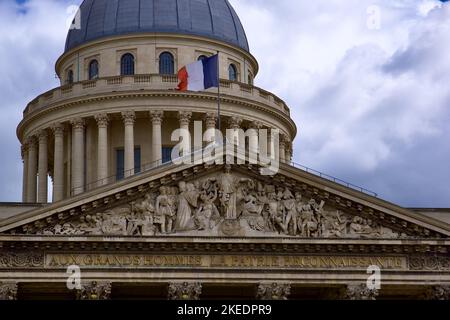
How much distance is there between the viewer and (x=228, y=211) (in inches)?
1956

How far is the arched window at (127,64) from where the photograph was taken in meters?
71.6

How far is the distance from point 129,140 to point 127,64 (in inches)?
245

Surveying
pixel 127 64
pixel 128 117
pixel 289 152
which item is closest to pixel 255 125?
pixel 289 152

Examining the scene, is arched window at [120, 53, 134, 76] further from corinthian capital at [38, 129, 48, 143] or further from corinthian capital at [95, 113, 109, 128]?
corinthian capital at [38, 129, 48, 143]

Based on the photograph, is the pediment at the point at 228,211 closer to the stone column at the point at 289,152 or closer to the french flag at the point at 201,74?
the french flag at the point at 201,74

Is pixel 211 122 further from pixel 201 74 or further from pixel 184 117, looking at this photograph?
pixel 201 74

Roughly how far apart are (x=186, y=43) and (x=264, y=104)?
581cm

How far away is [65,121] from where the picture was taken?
2758 inches

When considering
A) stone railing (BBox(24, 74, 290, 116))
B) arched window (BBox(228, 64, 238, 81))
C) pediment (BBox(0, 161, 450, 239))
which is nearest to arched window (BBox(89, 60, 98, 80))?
stone railing (BBox(24, 74, 290, 116))

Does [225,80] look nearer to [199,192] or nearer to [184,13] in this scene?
[184,13]

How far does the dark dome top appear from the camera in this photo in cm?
7275
